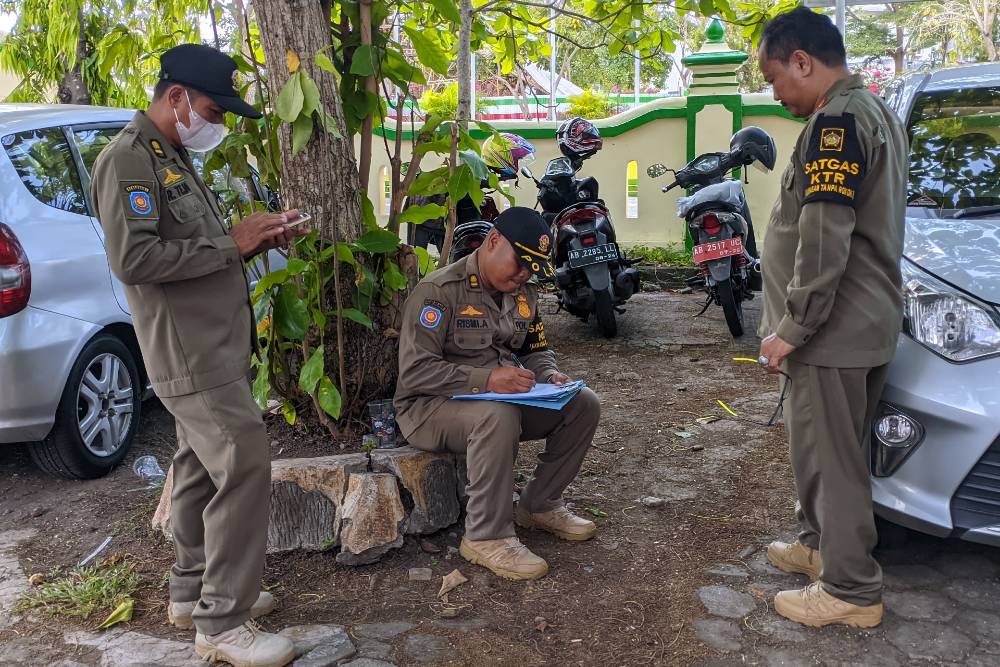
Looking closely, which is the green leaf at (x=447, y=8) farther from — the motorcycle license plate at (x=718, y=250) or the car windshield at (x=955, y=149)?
the motorcycle license plate at (x=718, y=250)

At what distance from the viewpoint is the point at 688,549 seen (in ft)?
11.6

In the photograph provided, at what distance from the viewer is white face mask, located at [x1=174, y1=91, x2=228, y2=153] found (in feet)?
8.78

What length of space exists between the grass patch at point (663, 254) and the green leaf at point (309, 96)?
6.03 meters

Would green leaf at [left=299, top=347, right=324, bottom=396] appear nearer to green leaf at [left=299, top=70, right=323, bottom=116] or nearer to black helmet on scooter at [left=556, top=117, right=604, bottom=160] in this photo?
green leaf at [left=299, top=70, right=323, bottom=116]

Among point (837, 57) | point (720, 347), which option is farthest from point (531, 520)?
point (720, 347)

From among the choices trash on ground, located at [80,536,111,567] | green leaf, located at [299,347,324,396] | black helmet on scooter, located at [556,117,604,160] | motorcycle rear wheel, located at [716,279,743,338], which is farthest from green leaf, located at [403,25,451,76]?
black helmet on scooter, located at [556,117,604,160]

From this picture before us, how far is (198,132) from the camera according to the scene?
107 inches

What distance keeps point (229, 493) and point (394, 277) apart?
4.26 ft

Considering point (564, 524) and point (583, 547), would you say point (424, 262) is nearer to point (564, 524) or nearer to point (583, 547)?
point (564, 524)

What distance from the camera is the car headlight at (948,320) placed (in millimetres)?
2848

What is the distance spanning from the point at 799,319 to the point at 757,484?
1595 millimetres

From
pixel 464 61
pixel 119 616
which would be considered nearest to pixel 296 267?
pixel 119 616

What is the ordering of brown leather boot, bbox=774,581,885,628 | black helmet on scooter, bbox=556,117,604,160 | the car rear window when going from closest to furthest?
1. brown leather boot, bbox=774,581,885,628
2. the car rear window
3. black helmet on scooter, bbox=556,117,604,160

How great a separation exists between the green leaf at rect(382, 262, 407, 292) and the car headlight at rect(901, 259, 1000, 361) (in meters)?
1.87
